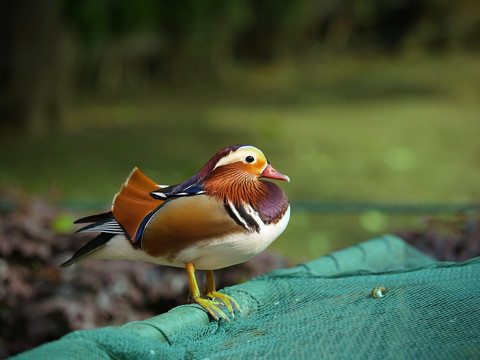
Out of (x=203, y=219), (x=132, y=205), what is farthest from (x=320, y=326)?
(x=132, y=205)

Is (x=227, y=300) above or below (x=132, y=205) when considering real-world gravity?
below

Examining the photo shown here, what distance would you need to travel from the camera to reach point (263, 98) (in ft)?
26.4

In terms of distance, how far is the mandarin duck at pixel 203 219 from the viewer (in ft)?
3.53

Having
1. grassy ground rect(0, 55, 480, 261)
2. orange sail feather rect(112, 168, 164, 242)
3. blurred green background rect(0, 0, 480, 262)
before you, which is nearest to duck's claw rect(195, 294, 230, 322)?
orange sail feather rect(112, 168, 164, 242)

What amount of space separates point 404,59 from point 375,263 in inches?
323

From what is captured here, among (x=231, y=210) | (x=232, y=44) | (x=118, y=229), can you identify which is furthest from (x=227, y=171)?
(x=232, y=44)

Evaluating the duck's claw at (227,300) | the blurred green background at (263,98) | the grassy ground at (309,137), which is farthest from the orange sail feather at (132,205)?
the grassy ground at (309,137)

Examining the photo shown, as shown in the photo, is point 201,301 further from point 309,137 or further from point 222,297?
point 309,137

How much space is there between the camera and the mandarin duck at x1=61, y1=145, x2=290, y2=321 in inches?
42.3

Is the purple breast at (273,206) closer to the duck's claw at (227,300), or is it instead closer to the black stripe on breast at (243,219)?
the black stripe on breast at (243,219)

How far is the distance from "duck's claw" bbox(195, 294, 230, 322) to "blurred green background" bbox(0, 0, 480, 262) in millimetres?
1377

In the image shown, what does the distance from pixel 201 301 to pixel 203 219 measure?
181 mm

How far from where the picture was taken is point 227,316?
3.95ft

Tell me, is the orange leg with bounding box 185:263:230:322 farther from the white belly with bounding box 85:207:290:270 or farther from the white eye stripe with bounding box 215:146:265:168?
the white eye stripe with bounding box 215:146:265:168
